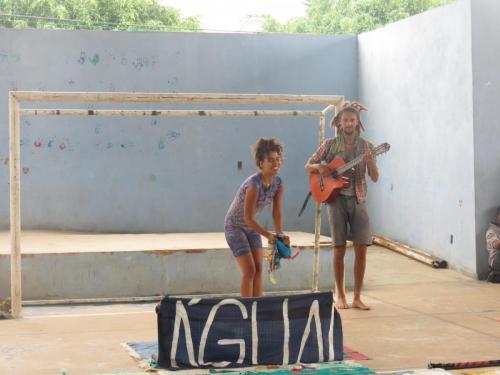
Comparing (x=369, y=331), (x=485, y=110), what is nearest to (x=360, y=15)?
(x=485, y=110)

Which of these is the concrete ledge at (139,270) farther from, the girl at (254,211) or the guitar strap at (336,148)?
the girl at (254,211)

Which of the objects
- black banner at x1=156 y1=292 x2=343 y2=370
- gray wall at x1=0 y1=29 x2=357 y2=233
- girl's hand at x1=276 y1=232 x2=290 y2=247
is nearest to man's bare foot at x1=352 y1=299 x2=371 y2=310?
girl's hand at x1=276 y1=232 x2=290 y2=247

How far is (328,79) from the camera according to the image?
38.1 ft

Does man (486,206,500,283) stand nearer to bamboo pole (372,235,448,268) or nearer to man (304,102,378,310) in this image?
bamboo pole (372,235,448,268)

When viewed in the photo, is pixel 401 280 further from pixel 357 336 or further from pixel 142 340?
pixel 142 340

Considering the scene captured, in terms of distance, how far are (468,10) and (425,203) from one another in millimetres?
2313

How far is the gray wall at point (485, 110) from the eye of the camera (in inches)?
359

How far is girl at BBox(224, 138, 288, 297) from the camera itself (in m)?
6.10

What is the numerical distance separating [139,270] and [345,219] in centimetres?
217

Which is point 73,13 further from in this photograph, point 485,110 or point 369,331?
point 369,331

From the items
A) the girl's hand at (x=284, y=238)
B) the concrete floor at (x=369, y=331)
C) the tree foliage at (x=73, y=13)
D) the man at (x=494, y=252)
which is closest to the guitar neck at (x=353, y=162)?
the girl's hand at (x=284, y=238)

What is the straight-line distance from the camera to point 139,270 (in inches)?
321

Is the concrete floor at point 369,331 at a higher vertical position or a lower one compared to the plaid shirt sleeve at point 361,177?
lower

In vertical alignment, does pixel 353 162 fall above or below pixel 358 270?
above
